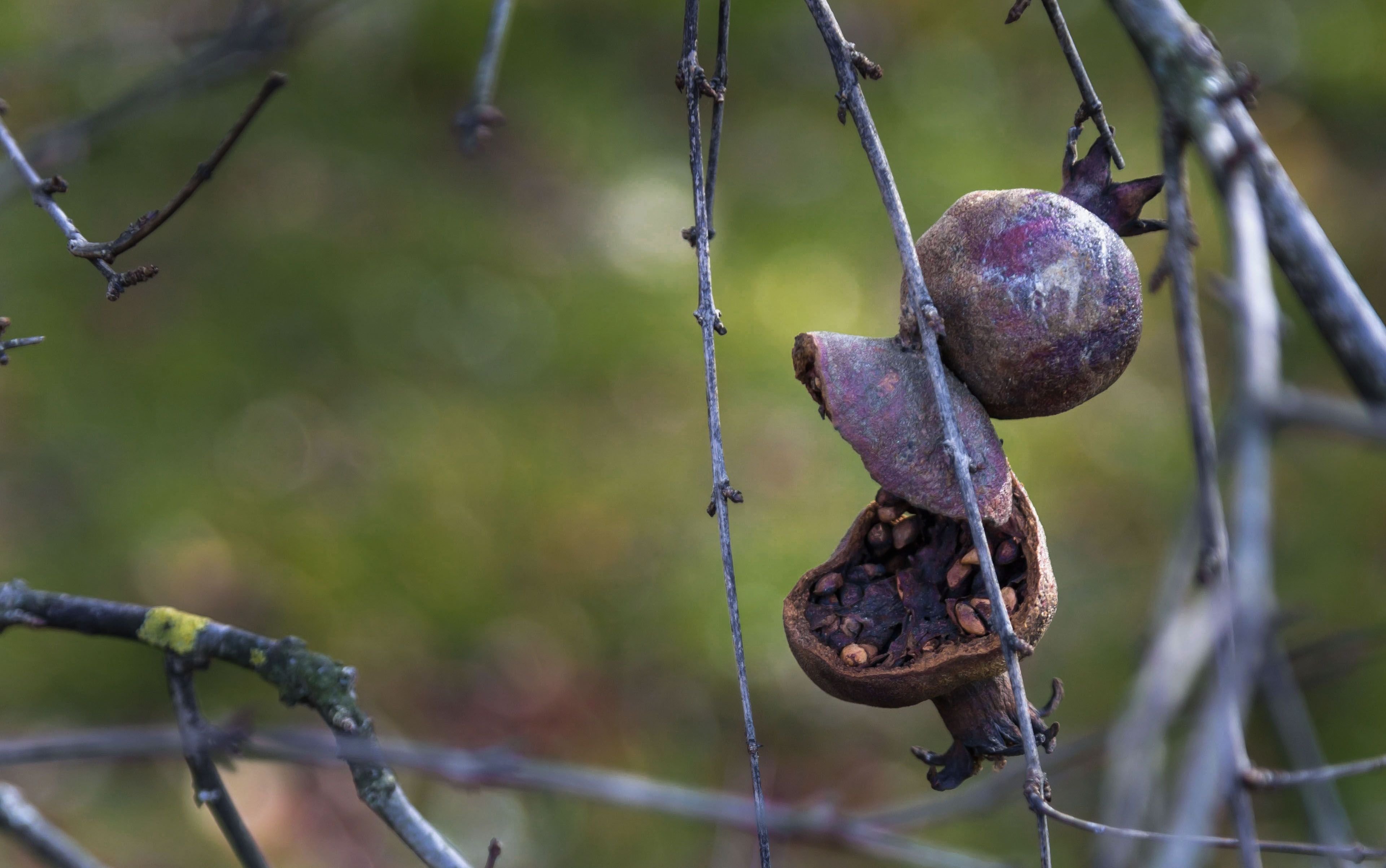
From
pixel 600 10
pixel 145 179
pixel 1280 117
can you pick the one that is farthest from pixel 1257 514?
pixel 1280 117

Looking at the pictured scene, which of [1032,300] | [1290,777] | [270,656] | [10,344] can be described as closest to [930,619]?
[1032,300]

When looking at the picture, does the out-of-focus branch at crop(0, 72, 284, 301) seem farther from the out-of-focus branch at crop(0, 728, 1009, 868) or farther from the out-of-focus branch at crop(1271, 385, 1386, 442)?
the out-of-focus branch at crop(1271, 385, 1386, 442)

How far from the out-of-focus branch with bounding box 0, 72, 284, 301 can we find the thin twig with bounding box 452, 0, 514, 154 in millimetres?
185

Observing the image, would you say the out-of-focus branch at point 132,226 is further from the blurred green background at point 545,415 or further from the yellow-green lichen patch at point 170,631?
the blurred green background at point 545,415

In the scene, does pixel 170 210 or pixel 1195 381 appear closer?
pixel 1195 381

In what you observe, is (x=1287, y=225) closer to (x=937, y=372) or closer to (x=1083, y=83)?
(x=937, y=372)

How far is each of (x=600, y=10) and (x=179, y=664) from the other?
280 cm

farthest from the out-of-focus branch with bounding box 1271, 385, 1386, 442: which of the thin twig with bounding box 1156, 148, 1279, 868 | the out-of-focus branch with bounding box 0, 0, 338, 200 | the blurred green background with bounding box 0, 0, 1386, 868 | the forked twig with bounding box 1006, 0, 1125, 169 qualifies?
the blurred green background with bounding box 0, 0, 1386, 868

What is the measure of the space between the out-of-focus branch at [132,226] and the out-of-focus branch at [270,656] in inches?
12.1

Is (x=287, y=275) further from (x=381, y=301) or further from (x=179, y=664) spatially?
(x=179, y=664)

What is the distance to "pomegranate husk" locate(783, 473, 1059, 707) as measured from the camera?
2.77 feet

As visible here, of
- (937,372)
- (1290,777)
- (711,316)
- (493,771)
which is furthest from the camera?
(711,316)

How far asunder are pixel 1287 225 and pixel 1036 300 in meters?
0.24

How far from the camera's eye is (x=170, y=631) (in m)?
0.98
